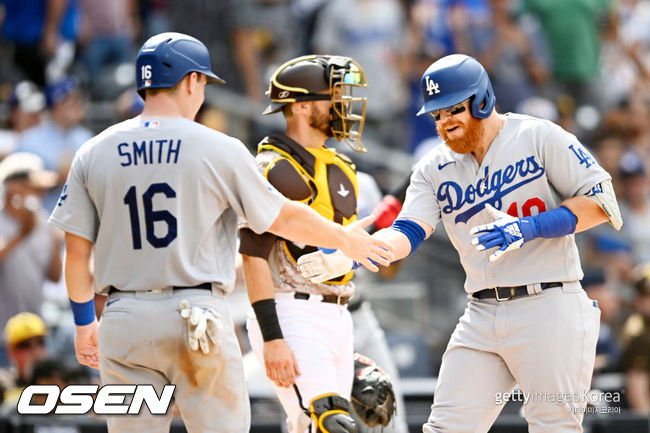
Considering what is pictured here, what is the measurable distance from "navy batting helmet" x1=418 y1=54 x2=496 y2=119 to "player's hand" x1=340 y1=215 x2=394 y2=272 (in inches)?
26.8

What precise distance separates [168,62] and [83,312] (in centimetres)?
124

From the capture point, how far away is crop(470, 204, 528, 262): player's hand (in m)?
4.94

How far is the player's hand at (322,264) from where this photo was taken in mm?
5258

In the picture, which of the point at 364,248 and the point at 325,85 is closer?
the point at 364,248

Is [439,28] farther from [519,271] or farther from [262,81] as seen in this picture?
[519,271]

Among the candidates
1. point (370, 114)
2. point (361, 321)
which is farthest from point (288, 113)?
point (370, 114)

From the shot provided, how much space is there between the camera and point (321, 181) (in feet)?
18.7

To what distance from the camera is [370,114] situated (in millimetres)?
11617

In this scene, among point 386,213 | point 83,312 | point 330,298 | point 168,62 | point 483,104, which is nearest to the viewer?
point 168,62

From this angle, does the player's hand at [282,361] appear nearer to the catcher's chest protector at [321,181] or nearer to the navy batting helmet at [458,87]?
the catcher's chest protector at [321,181]

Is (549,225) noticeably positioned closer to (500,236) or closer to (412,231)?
(500,236)

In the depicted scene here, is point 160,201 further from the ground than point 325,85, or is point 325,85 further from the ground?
point 325,85

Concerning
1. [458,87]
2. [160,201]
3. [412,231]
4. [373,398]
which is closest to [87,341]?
[160,201]

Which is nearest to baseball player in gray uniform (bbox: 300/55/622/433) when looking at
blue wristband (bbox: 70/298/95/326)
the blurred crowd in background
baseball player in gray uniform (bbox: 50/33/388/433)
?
baseball player in gray uniform (bbox: 50/33/388/433)
